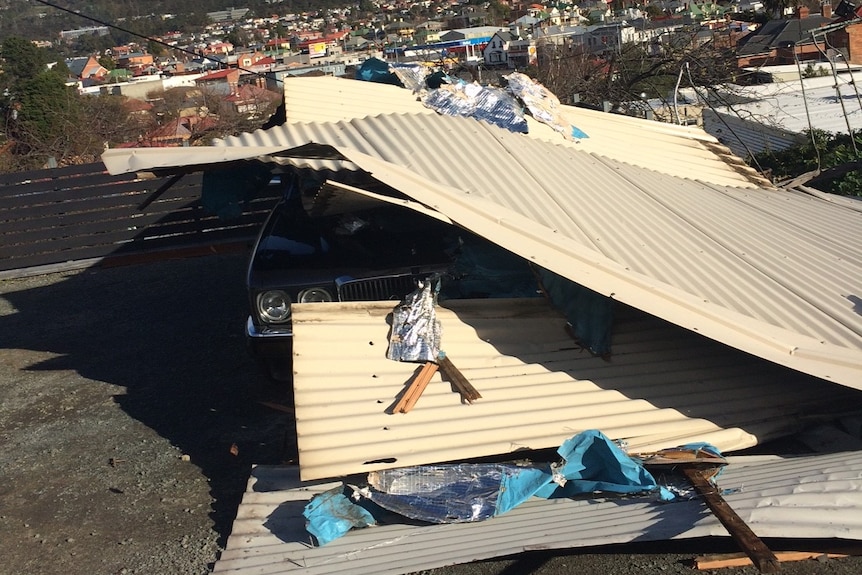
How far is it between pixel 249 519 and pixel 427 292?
1.77 meters

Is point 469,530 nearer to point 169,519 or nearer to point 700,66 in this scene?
point 169,519

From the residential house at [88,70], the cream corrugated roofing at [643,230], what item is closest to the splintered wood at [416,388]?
the cream corrugated roofing at [643,230]

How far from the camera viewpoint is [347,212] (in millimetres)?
6262

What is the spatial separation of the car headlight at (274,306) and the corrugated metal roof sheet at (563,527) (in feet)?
5.55

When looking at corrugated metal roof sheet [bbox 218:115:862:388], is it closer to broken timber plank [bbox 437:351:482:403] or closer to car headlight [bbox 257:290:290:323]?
broken timber plank [bbox 437:351:482:403]

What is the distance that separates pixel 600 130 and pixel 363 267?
3219 mm

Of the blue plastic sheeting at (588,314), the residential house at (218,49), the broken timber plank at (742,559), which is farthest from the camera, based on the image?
the residential house at (218,49)

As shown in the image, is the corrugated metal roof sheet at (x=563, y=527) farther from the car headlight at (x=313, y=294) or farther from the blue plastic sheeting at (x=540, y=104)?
the blue plastic sheeting at (x=540, y=104)

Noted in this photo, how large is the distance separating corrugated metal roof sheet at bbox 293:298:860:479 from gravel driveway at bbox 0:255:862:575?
76cm

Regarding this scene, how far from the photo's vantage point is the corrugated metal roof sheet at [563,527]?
12.4 ft

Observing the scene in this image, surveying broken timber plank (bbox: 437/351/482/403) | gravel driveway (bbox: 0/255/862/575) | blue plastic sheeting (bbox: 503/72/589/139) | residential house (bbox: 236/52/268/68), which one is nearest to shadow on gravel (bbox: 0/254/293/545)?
gravel driveway (bbox: 0/255/862/575)

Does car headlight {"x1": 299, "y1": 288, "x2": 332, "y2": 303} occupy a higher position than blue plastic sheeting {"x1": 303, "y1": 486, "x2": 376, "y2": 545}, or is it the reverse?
car headlight {"x1": 299, "y1": 288, "x2": 332, "y2": 303}

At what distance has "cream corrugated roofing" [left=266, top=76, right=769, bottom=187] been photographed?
6820mm

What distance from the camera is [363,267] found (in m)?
5.93
